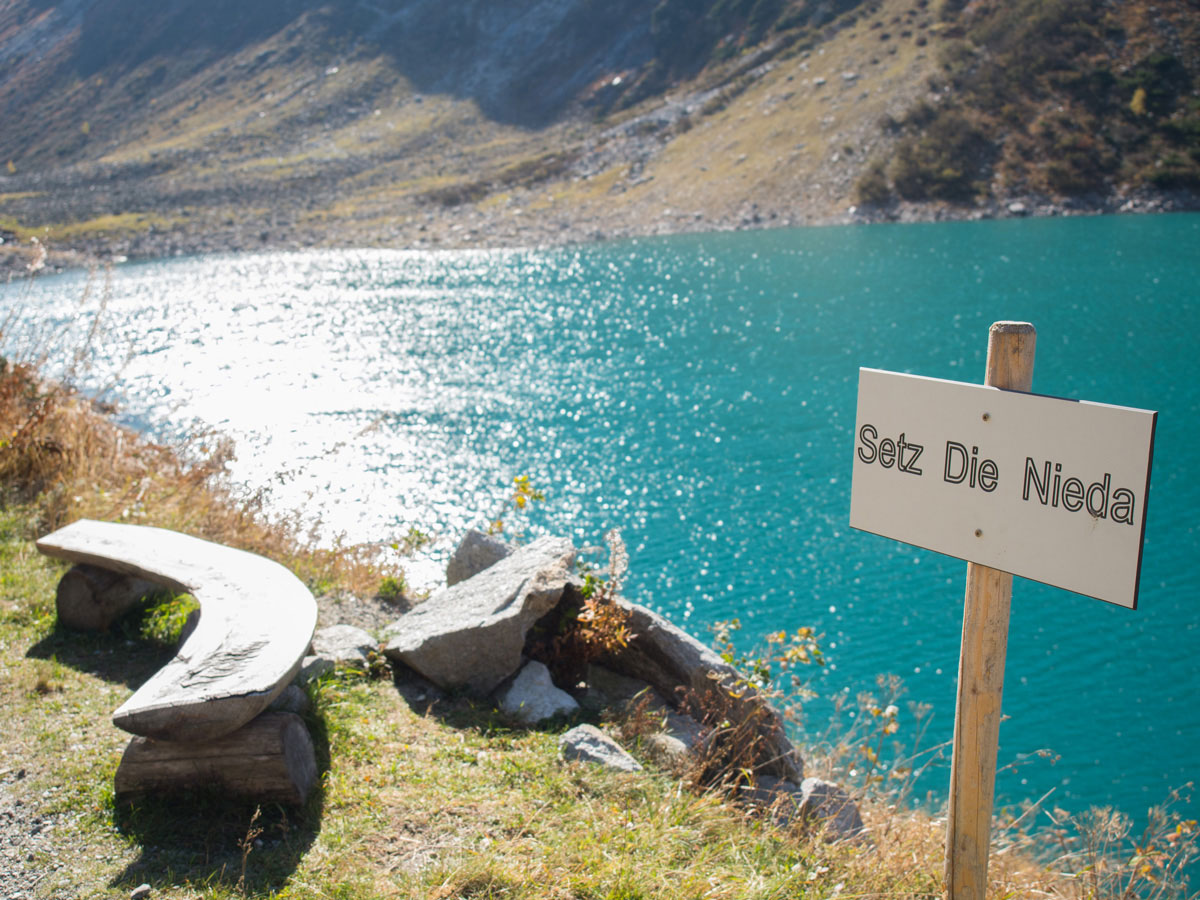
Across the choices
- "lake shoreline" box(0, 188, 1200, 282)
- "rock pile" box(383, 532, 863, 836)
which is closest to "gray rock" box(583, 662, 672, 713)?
"rock pile" box(383, 532, 863, 836)

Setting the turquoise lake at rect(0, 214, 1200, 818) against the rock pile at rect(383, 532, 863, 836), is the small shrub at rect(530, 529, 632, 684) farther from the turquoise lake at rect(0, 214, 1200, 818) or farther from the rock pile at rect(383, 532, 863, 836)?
the turquoise lake at rect(0, 214, 1200, 818)

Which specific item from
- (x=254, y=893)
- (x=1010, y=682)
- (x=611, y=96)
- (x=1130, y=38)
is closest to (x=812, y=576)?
(x=1010, y=682)

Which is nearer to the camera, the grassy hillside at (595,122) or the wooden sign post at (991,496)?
the wooden sign post at (991,496)

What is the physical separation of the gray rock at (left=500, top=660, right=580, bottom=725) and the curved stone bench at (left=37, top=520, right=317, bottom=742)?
1.47m

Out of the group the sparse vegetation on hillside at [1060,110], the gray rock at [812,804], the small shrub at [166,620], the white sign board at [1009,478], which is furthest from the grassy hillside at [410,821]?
the sparse vegetation on hillside at [1060,110]

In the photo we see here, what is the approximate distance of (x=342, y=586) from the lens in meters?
7.93

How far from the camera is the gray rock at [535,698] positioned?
5.40 m

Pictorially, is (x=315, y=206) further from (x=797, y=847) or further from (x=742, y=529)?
(x=797, y=847)

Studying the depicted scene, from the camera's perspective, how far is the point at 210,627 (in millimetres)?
4582

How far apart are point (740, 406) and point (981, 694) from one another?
1903 centimetres

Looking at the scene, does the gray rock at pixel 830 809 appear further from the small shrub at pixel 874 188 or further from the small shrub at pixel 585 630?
the small shrub at pixel 874 188

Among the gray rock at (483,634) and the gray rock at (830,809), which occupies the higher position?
the gray rock at (483,634)

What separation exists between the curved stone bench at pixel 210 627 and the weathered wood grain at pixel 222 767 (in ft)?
0.43

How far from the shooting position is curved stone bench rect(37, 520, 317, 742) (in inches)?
154
